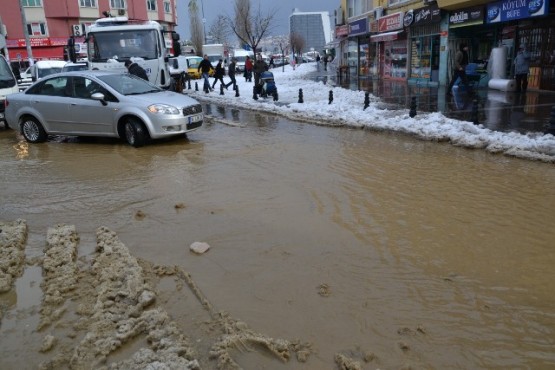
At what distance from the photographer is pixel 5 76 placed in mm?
14086

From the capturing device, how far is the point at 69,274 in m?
4.49

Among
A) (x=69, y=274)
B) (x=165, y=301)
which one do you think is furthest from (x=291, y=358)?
(x=69, y=274)

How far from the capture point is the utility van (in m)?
13.5

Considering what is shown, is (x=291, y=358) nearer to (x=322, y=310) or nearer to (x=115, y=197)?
(x=322, y=310)

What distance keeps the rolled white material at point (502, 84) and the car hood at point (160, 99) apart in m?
12.6

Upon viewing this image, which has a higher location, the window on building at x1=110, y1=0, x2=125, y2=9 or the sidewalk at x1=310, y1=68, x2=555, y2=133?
the window on building at x1=110, y1=0, x2=125, y2=9

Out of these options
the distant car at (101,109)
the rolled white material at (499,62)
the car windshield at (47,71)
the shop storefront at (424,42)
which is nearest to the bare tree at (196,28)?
the car windshield at (47,71)

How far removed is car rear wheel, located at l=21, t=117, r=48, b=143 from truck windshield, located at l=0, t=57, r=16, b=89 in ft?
10.3

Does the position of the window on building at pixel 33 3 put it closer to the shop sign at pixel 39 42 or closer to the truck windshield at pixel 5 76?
the shop sign at pixel 39 42

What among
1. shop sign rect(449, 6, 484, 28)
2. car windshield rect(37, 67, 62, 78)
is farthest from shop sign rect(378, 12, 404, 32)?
car windshield rect(37, 67, 62, 78)

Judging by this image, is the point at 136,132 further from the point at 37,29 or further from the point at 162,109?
the point at 37,29

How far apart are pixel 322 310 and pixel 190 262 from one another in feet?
5.07

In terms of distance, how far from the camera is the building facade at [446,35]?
55.6ft

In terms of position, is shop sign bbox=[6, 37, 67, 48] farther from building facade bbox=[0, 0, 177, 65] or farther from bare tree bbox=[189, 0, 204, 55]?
bare tree bbox=[189, 0, 204, 55]
